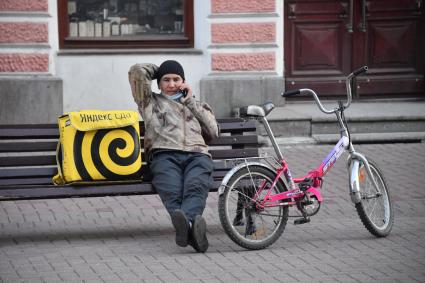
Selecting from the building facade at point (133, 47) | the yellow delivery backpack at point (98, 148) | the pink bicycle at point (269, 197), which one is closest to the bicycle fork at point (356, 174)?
the pink bicycle at point (269, 197)

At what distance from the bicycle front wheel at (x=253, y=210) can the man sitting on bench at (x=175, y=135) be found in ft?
0.80

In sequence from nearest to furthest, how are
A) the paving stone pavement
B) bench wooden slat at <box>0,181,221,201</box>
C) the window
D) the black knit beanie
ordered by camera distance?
the paving stone pavement, bench wooden slat at <box>0,181,221,201</box>, the black knit beanie, the window

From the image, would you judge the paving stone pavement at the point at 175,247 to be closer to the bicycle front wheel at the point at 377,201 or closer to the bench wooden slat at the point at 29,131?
the bicycle front wheel at the point at 377,201

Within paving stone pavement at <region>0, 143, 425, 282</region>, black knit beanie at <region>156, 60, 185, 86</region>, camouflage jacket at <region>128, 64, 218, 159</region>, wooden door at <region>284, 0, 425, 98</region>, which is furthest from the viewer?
wooden door at <region>284, 0, 425, 98</region>

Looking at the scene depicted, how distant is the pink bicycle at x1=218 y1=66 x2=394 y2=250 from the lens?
7.31m

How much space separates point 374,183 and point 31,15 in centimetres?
593

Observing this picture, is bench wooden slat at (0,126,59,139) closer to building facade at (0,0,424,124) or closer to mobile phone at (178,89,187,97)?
mobile phone at (178,89,187,97)

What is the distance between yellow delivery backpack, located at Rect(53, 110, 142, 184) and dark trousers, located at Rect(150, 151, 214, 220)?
8.1 inches

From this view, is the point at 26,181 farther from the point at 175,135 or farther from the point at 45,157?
the point at 175,135

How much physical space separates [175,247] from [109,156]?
2.73 feet

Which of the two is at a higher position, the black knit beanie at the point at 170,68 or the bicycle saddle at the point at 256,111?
the black knit beanie at the point at 170,68

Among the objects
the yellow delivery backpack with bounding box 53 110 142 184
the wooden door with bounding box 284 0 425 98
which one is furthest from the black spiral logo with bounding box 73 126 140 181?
the wooden door with bounding box 284 0 425 98

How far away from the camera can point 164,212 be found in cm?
873

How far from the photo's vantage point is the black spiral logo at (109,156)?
24.9ft
